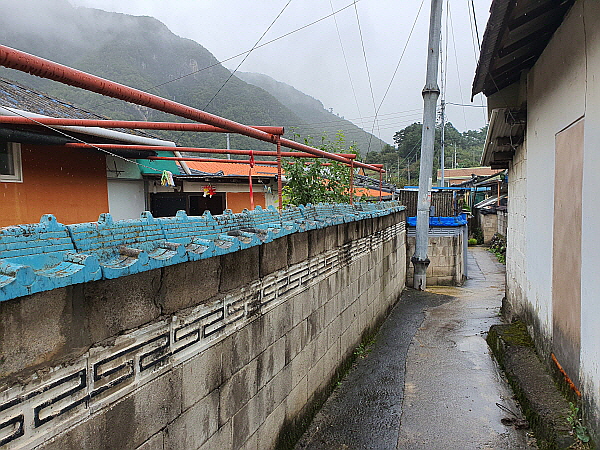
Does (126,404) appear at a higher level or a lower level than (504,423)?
higher

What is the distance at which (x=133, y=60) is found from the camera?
44438 millimetres

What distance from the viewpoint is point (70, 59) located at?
38844mm

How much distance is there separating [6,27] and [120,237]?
158 ft

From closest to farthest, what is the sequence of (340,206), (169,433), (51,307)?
(51,307)
(169,433)
(340,206)

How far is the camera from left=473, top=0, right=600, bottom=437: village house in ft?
12.5

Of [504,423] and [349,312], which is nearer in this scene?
[504,423]

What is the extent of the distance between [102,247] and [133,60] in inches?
1899

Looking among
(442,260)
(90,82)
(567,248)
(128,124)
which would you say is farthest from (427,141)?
(90,82)

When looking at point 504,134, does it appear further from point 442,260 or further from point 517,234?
point 442,260

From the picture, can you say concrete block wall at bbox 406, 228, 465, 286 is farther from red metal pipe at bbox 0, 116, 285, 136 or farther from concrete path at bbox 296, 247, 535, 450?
red metal pipe at bbox 0, 116, 285, 136

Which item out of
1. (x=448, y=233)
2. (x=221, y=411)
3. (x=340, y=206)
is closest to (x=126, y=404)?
(x=221, y=411)

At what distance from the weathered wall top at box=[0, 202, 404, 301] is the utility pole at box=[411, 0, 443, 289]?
32.2 feet

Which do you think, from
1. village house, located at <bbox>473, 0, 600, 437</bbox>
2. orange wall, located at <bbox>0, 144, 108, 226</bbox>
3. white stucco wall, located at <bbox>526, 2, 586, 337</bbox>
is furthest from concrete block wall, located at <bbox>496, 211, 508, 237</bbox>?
orange wall, located at <bbox>0, 144, 108, 226</bbox>

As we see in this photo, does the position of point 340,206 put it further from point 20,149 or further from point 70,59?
point 70,59
